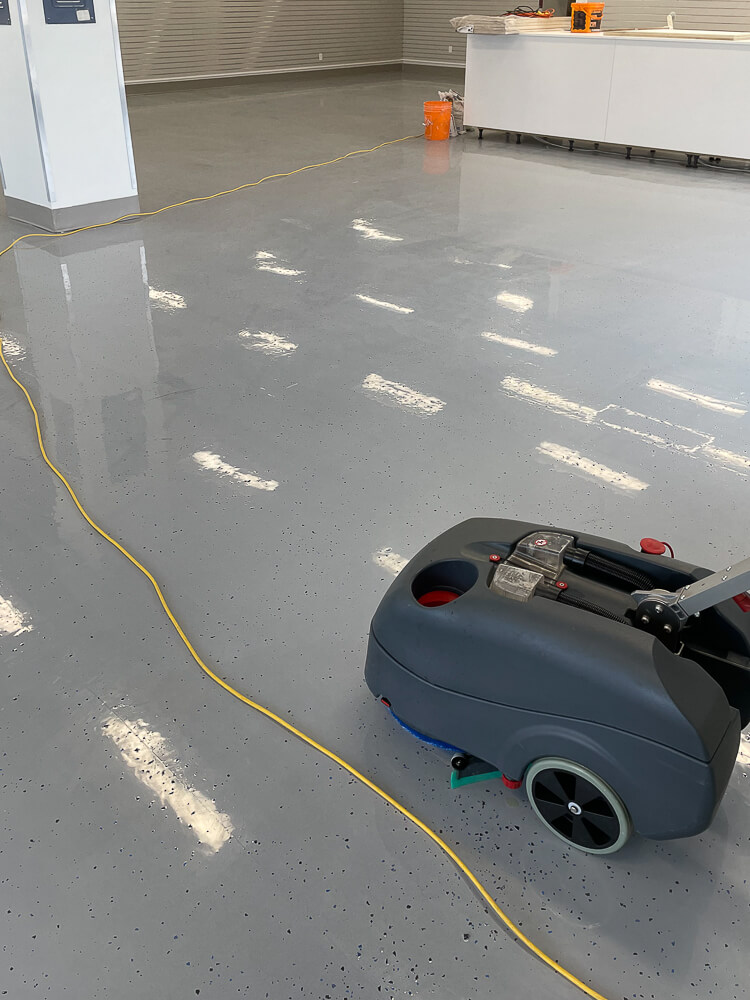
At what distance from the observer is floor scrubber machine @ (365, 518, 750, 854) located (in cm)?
134

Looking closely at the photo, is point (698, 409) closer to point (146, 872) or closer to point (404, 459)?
point (404, 459)

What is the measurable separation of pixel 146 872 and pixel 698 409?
243cm

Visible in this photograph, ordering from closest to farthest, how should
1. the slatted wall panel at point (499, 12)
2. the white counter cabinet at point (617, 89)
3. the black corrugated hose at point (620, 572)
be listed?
the black corrugated hose at point (620, 572), the white counter cabinet at point (617, 89), the slatted wall panel at point (499, 12)

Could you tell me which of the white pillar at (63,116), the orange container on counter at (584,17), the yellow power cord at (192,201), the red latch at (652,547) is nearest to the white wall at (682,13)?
the orange container on counter at (584,17)

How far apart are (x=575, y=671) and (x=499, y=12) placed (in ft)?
Answer: 45.2

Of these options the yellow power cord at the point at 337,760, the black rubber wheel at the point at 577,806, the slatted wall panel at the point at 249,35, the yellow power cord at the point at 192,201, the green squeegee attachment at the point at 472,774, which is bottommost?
the yellow power cord at the point at 337,760

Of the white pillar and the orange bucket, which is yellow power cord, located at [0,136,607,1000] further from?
the orange bucket

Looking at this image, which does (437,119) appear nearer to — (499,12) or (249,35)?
(249,35)

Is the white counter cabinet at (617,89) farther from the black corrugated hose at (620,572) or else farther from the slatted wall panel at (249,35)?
the black corrugated hose at (620,572)

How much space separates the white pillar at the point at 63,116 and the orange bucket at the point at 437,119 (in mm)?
3233

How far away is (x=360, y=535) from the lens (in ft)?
7.73

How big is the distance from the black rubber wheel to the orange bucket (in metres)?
7.21

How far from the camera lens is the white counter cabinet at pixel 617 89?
6324 millimetres

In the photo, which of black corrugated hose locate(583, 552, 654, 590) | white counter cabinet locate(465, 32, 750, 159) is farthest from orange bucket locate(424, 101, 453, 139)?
black corrugated hose locate(583, 552, 654, 590)
